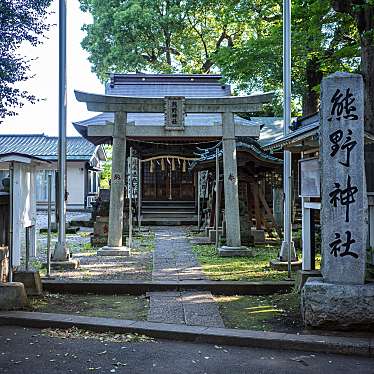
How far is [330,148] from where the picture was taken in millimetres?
6227

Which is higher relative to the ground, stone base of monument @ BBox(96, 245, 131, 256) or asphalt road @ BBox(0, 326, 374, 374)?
stone base of monument @ BBox(96, 245, 131, 256)

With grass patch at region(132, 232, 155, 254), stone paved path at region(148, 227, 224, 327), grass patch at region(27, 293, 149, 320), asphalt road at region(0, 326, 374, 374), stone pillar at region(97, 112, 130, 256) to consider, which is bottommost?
asphalt road at region(0, 326, 374, 374)

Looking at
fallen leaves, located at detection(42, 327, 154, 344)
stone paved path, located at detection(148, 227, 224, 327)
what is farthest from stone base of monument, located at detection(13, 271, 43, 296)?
stone paved path, located at detection(148, 227, 224, 327)

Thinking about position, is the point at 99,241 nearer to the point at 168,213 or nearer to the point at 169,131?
the point at 169,131

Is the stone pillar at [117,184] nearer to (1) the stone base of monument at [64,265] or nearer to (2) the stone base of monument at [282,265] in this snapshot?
(1) the stone base of monument at [64,265]

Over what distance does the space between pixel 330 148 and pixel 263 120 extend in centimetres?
2273

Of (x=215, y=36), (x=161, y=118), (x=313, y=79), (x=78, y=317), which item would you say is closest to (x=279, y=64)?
(x=313, y=79)

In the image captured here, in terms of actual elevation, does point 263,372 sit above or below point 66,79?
below

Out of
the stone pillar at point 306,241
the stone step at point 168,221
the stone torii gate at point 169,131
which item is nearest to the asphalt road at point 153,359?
the stone pillar at point 306,241

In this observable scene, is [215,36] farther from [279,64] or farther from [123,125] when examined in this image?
[123,125]

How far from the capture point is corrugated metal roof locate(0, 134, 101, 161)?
34062mm

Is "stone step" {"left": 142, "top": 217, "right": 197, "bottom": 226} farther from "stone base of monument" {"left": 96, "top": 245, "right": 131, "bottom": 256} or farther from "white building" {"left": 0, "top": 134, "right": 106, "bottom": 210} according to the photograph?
"white building" {"left": 0, "top": 134, "right": 106, "bottom": 210}

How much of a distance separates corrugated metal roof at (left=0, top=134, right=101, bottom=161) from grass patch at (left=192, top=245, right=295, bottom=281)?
22372 millimetres

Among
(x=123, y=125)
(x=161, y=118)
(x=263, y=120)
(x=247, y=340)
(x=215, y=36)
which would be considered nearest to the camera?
(x=247, y=340)
